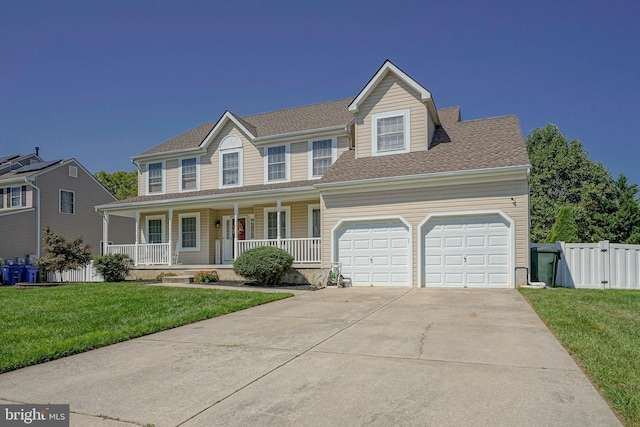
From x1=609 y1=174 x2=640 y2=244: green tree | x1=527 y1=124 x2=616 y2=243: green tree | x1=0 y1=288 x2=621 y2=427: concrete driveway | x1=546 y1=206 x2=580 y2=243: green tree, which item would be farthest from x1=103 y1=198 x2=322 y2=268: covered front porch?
x1=609 y1=174 x2=640 y2=244: green tree

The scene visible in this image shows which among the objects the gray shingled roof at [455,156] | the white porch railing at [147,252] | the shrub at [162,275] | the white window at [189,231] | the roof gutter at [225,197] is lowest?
the shrub at [162,275]

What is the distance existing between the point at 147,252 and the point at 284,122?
8.80 m

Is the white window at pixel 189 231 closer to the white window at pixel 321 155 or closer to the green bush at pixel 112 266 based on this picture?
the green bush at pixel 112 266

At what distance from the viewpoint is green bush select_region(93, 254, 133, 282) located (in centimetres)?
1717

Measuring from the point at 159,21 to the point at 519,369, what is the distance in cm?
1406

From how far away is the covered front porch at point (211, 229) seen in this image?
1750 cm

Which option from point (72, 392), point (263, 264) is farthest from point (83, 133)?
point (72, 392)

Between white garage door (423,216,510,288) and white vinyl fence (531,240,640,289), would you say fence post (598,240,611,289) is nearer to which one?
white vinyl fence (531,240,640,289)

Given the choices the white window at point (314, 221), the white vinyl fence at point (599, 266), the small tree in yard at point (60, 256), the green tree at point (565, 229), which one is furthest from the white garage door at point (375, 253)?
the green tree at point (565, 229)

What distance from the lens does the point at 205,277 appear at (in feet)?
51.4

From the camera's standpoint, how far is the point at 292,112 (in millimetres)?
20766

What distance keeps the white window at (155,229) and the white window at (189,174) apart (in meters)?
2.13

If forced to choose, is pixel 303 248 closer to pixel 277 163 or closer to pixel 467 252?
pixel 277 163

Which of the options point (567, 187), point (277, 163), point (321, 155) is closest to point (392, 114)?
point (321, 155)
